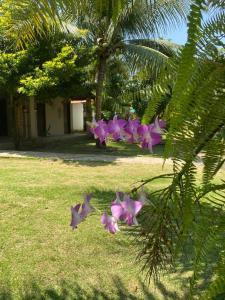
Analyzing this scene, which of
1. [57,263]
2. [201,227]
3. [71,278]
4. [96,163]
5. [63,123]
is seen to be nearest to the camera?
[201,227]

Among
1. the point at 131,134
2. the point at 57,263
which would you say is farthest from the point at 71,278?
the point at 131,134

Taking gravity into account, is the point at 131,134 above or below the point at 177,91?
below

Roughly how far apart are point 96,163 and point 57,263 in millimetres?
7769

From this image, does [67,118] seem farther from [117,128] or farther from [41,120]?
[117,128]

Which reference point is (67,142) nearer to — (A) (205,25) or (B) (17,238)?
(B) (17,238)

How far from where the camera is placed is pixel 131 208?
1.12m

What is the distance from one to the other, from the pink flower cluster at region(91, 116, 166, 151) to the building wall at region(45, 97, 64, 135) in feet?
64.8

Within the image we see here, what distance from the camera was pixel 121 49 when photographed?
14820 millimetres

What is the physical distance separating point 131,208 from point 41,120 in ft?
65.6

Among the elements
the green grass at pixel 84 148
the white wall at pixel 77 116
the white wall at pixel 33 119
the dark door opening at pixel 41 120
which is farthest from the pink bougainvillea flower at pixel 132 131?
the white wall at pixel 77 116

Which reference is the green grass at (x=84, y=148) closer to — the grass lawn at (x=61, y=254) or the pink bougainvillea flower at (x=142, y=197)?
the grass lawn at (x=61, y=254)

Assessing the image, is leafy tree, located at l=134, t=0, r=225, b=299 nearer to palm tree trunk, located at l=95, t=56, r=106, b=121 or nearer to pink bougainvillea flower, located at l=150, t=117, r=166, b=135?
pink bougainvillea flower, located at l=150, t=117, r=166, b=135

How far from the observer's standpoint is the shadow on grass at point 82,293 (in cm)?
379

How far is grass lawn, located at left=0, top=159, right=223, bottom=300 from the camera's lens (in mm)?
3924
